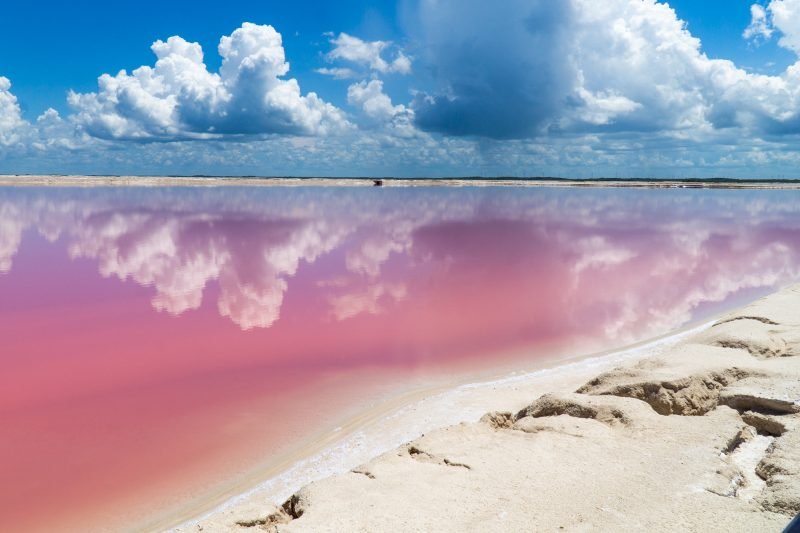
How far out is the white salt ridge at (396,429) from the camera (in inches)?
210

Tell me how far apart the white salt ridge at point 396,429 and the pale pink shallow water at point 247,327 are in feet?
1.50

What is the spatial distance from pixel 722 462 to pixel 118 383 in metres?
6.59

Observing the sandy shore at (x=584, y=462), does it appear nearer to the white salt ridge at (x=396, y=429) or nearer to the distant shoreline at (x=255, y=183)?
the white salt ridge at (x=396, y=429)

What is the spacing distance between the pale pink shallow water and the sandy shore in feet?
3.60

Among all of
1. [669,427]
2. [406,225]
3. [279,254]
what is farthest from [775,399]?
[406,225]

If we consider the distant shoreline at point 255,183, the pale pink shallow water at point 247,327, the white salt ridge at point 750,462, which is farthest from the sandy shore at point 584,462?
the distant shoreline at point 255,183

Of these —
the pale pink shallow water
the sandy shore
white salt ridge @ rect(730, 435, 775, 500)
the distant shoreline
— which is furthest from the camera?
the distant shoreline

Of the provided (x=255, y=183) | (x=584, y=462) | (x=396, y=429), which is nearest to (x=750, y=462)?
(x=584, y=462)

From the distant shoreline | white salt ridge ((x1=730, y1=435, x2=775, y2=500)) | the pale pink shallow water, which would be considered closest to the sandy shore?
white salt ridge ((x1=730, y1=435, x2=775, y2=500))

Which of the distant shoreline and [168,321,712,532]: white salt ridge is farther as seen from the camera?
the distant shoreline

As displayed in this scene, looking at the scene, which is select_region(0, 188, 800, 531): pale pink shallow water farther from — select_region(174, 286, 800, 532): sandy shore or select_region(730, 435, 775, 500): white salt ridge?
select_region(730, 435, 775, 500): white salt ridge

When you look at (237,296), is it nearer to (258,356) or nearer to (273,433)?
(258,356)

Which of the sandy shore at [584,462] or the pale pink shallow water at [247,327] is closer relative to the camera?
the sandy shore at [584,462]

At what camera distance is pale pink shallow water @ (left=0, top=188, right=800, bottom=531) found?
19.4 feet
